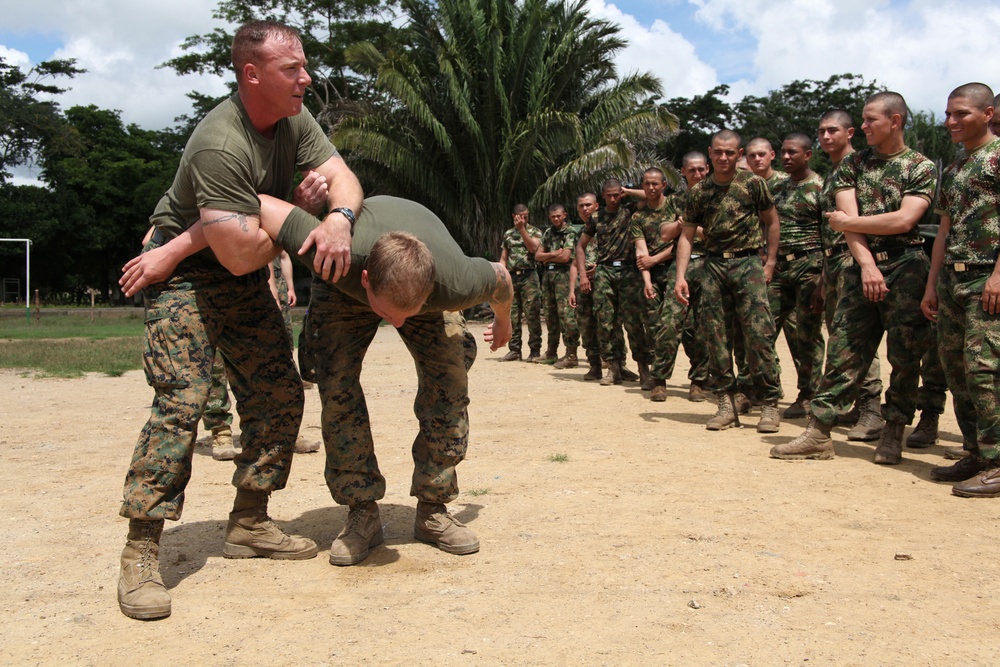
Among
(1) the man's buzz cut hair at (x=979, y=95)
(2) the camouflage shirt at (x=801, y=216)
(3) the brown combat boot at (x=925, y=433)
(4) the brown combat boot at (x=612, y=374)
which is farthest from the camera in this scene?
(4) the brown combat boot at (x=612, y=374)

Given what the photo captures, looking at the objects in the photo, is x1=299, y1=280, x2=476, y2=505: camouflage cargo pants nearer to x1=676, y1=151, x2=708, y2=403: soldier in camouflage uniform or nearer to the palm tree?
x1=676, y1=151, x2=708, y2=403: soldier in camouflage uniform

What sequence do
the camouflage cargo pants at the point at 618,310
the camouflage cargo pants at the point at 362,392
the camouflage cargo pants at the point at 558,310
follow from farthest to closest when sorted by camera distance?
the camouflage cargo pants at the point at 558,310 < the camouflage cargo pants at the point at 618,310 < the camouflage cargo pants at the point at 362,392

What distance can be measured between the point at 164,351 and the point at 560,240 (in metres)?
9.15

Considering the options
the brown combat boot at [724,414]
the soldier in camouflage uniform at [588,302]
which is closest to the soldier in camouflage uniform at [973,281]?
the brown combat boot at [724,414]

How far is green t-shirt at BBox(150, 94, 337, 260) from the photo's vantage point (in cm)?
349

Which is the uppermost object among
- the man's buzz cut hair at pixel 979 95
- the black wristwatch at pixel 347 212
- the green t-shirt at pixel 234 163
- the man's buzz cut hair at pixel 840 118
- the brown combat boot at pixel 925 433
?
the man's buzz cut hair at pixel 840 118

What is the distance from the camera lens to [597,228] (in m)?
10.6

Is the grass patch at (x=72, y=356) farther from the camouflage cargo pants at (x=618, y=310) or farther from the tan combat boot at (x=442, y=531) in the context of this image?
the tan combat boot at (x=442, y=531)

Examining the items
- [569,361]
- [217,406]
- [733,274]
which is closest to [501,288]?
→ [217,406]

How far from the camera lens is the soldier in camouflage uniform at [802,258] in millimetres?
7902

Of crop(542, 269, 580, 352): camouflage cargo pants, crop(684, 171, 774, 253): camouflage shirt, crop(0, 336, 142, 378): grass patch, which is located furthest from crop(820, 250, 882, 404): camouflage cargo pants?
crop(0, 336, 142, 378): grass patch

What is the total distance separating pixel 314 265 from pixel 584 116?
23.5 m

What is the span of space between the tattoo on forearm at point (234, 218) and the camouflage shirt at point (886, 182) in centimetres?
425

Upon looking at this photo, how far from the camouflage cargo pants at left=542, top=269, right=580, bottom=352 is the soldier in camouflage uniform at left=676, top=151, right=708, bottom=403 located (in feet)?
6.90
